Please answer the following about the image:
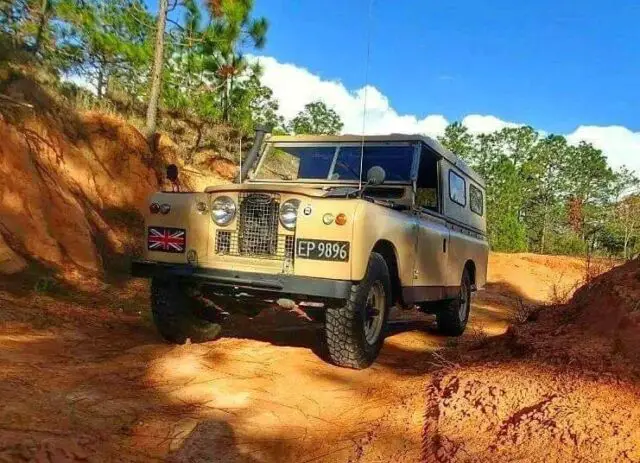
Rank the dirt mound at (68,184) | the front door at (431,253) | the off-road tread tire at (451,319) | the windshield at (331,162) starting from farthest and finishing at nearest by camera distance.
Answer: the dirt mound at (68,184) → the off-road tread tire at (451,319) → the windshield at (331,162) → the front door at (431,253)

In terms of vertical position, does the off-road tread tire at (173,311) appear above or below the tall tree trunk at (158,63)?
below

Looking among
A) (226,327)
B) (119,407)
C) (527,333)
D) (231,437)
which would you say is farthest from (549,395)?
(226,327)

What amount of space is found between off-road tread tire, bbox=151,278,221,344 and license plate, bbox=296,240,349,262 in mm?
1321

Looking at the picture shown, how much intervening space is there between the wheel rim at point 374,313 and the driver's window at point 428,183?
139 centimetres

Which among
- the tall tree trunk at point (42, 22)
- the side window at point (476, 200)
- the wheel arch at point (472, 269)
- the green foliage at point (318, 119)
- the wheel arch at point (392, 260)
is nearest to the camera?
the wheel arch at point (392, 260)

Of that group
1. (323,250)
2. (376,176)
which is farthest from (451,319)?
(323,250)

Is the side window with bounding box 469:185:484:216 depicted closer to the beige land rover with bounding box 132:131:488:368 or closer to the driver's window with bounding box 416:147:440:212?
the driver's window with bounding box 416:147:440:212

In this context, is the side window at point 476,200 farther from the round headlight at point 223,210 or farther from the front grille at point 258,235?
the round headlight at point 223,210

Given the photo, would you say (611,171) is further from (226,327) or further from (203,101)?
(226,327)

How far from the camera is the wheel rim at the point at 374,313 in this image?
4965 millimetres

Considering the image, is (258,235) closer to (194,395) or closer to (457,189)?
(194,395)

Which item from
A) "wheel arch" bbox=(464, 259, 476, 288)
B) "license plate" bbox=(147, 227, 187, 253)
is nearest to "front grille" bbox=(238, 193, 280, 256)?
"license plate" bbox=(147, 227, 187, 253)

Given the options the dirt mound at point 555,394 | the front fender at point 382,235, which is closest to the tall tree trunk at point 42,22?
the front fender at point 382,235

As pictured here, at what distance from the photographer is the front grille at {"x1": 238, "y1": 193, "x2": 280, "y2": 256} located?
4750 millimetres
